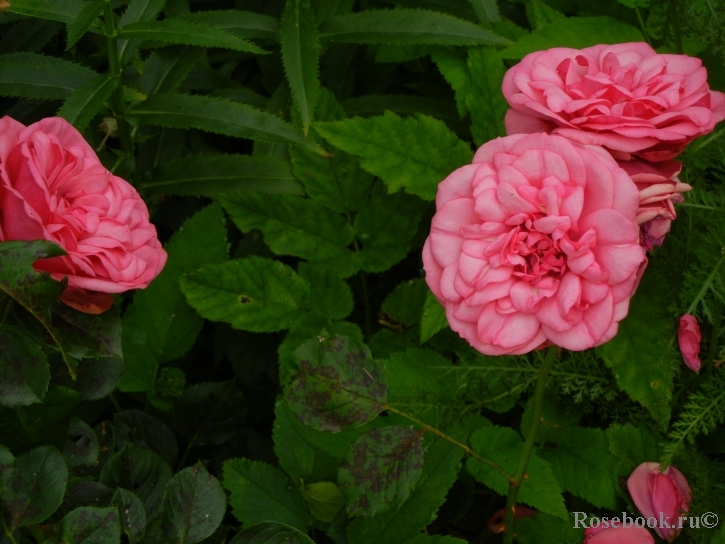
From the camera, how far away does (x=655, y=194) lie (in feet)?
2.02

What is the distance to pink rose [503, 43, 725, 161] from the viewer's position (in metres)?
0.64

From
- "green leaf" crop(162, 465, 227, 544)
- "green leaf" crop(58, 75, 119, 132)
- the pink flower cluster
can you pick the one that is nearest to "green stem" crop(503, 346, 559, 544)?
the pink flower cluster

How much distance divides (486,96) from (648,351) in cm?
42

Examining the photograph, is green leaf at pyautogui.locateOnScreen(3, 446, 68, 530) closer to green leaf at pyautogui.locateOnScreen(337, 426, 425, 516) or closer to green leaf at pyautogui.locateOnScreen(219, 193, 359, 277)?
green leaf at pyautogui.locateOnScreen(337, 426, 425, 516)

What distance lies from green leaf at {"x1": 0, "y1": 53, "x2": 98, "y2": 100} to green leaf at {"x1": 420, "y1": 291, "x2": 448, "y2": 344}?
591 millimetres

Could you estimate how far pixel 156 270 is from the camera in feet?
2.20

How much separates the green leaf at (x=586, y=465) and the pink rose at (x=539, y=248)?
11.4 inches

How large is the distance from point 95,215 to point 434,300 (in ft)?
1.38

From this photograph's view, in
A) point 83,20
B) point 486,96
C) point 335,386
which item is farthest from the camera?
point 486,96

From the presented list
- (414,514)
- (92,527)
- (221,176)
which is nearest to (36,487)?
(92,527)

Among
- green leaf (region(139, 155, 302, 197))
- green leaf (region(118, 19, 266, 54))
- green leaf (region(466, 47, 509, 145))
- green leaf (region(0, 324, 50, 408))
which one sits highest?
green leaf (region(118, 19, 266, 54))

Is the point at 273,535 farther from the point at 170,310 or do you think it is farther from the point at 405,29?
the point at 405,29

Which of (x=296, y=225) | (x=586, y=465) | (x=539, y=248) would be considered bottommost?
(x=586, y=465)

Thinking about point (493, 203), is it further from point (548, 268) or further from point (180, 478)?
point (180, 478)
